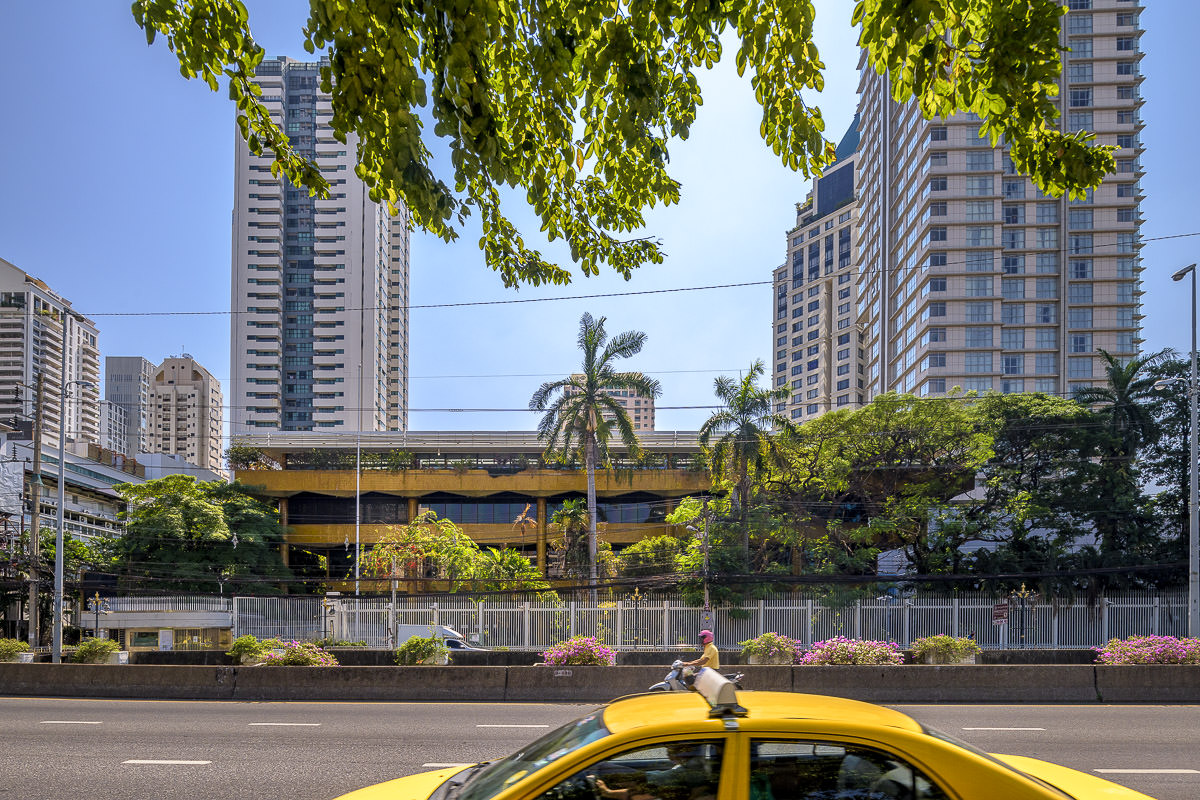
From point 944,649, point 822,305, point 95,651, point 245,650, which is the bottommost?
point 95,651

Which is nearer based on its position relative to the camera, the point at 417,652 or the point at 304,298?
the point at 417,652

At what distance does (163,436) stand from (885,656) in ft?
535

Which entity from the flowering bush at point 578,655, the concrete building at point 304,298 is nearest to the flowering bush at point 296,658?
the flowering bush at point 578,655

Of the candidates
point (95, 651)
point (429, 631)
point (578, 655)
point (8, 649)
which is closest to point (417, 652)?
point (578, 655)

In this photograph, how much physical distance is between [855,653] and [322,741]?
10320 mm

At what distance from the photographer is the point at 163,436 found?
157 metres

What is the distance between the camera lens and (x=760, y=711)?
3648 millimetres

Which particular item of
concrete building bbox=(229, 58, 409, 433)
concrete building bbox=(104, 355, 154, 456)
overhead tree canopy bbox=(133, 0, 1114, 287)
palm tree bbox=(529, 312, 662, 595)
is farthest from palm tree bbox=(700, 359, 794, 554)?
concrete building bbox=(104, 355, 154, 456)

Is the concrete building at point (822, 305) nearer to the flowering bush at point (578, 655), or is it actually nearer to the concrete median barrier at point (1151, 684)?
the concrete median barrier at point (1151, 684)

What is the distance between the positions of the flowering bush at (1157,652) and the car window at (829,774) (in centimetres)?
1588

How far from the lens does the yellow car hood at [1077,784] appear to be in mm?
3855

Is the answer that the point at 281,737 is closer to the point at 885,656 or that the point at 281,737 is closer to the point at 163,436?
the point at 885,656

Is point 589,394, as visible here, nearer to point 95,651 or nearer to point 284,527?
point 95,651

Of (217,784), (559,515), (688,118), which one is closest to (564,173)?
(688,118)
